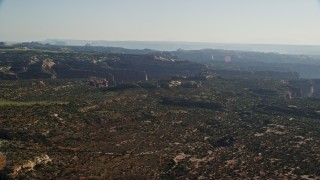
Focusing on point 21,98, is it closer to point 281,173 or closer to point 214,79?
point 281,173

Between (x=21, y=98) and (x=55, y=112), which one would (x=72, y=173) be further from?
(x=21, y=98)

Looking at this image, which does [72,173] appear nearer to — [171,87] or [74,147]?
[74,147]

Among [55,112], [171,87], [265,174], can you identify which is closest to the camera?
[265,174]

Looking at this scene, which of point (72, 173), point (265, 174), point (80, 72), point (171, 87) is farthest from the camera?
point (80, 72)

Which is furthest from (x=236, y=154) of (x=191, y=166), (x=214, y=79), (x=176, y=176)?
(x=214, y=79)

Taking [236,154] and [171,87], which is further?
[171,87]

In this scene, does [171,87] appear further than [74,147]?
Yes

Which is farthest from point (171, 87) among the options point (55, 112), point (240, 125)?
point (55, 112)

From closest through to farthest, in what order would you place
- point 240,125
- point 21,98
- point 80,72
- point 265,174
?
point 265,174, point 240,125, point 21,98, point 80,72

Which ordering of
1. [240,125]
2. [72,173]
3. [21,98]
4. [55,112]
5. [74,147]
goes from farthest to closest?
[21,98]
[240,125]
[55,112]
[74,147]
[72,173]
